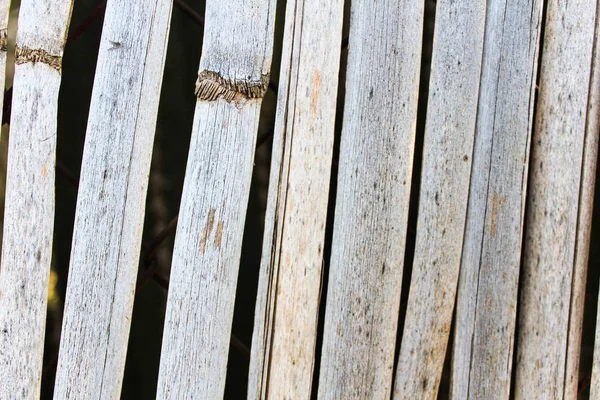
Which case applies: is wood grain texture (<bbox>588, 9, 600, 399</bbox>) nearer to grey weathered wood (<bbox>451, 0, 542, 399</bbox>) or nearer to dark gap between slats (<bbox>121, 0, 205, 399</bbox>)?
grey weathered wood (<bbox>451, 0, 542, 399</bbox>)

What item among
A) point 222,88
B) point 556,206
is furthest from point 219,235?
point 556,206

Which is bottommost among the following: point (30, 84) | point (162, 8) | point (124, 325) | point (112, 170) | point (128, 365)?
point (128, 365)

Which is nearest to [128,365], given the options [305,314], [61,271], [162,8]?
[61,271]

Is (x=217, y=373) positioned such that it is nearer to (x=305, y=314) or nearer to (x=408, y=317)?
(x=305, y=314)

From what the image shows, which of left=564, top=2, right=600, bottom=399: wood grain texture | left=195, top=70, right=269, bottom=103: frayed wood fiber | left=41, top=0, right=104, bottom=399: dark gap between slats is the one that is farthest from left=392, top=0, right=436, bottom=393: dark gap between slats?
left=41, top=0, right=104, bottom=399: dark gap between slats

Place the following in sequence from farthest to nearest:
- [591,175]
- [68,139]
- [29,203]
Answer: [68,139]
[591,175]
[29,203]

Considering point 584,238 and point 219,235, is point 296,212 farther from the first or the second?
point 584,238
